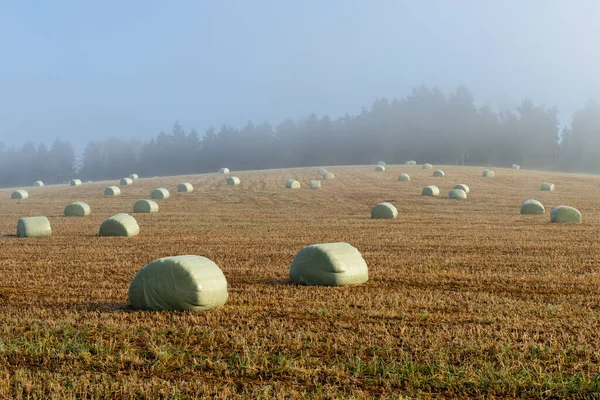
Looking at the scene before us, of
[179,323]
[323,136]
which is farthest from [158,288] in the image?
[323,136]

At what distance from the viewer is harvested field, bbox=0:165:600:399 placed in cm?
668

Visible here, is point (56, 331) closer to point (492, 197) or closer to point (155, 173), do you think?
point (492, 197)

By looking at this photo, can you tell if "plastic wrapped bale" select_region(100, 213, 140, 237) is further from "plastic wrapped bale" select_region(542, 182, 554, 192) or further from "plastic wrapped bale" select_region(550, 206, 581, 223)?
"plastic wrapped bale" select_region(542, 182, 554, 192)

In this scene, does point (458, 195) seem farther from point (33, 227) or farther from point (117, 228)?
point (33, 227)

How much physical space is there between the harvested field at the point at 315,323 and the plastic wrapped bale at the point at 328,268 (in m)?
0.34

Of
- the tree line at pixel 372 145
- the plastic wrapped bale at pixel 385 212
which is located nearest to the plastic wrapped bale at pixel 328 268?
the plastic wrapped bale at pixel 385 212

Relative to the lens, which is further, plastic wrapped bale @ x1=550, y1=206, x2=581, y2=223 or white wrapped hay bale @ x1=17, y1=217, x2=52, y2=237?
plastic wrapped bale @ x1=550, y1=206, x2=581, y2=223

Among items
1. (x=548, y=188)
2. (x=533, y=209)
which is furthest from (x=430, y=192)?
(x=548, y=188)

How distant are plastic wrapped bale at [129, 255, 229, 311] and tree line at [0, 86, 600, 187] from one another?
315 ft

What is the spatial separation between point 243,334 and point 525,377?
12.0ft

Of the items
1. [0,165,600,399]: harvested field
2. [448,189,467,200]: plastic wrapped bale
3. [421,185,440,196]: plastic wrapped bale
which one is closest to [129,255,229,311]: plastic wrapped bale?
[0,165,600,399]: harvested field

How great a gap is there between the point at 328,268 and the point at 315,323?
2818mm

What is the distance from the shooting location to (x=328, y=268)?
38.1 feet

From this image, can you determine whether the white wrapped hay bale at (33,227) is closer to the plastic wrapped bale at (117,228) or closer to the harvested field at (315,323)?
the harvested field at (315,323)
